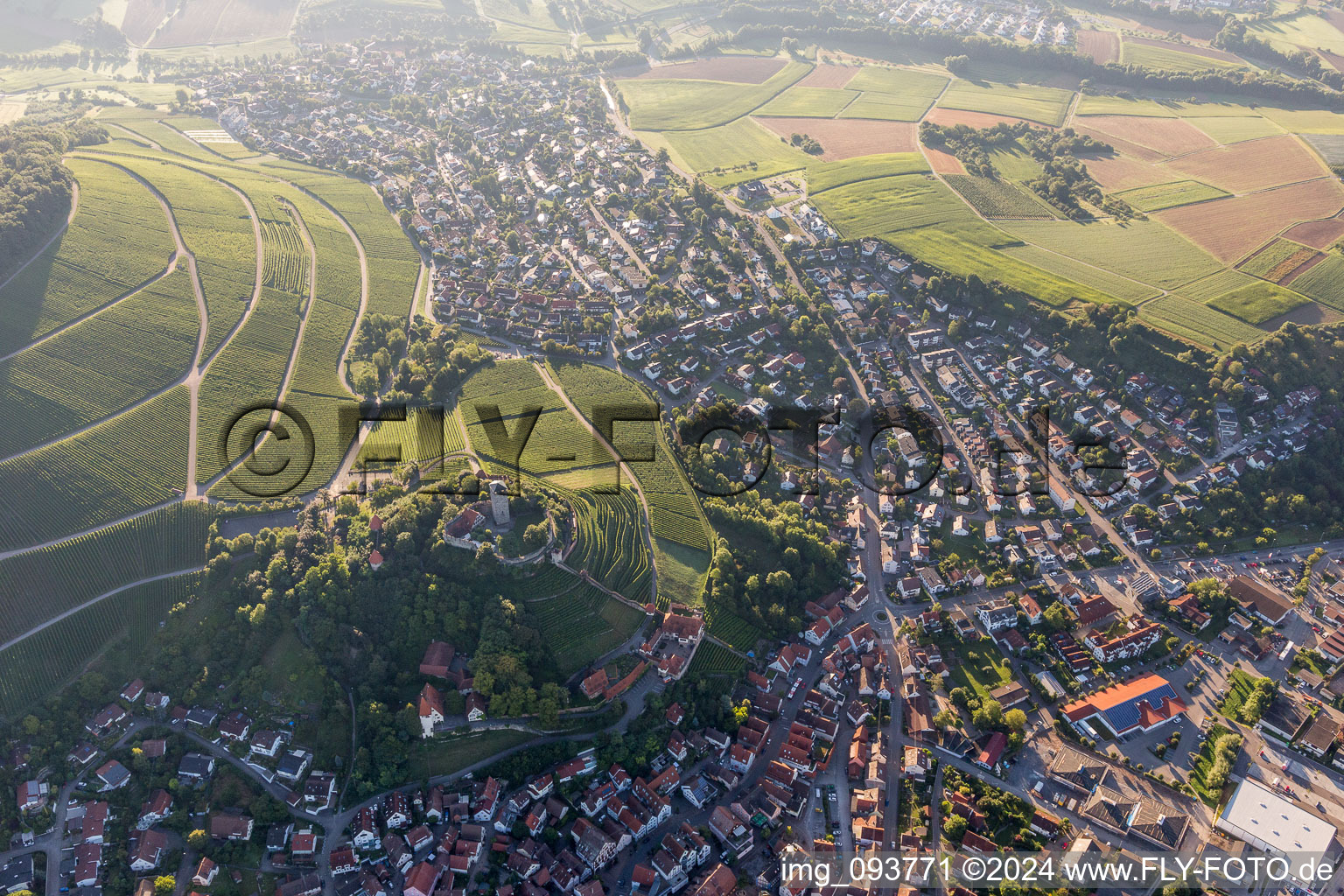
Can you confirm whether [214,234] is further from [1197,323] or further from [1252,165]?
[1252,165]

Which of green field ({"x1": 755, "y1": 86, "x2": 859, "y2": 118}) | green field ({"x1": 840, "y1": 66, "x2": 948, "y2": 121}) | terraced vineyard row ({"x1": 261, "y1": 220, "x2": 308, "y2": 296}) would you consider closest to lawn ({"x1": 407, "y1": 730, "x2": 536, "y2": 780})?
terraced vineyard row ({"x1": 261, "y1": 220, "x2": 308, "y2": 296})

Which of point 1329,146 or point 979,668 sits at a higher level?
point 1329,146

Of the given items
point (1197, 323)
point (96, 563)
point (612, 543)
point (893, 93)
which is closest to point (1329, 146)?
point (1197, 323)

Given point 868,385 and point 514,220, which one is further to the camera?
point 514,220

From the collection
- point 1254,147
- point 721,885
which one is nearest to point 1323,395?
point 1254,147

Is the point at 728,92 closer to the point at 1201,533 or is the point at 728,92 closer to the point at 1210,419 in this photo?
the point at 1210,419

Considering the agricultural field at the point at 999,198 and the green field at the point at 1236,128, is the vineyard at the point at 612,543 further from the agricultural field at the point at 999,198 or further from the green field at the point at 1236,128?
the green field at the point at 1236,128
